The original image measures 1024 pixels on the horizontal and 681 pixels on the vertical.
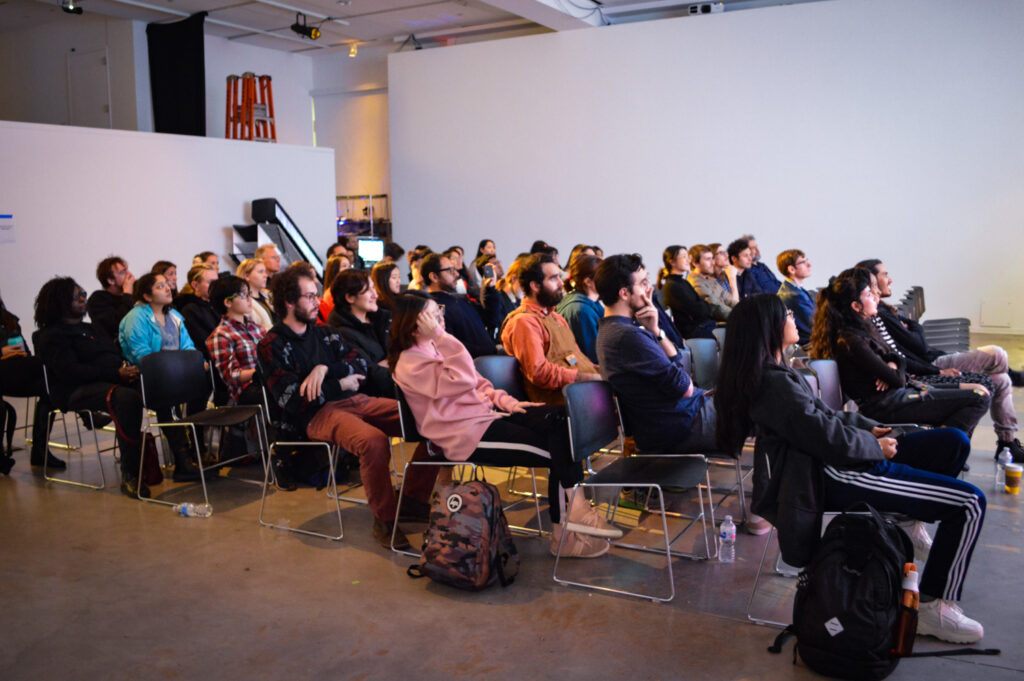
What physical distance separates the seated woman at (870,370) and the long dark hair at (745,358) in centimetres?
158

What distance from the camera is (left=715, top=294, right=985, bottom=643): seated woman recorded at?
8.98 feet

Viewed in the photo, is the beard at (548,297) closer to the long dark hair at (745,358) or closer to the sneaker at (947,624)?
the long dark hair at (745,358)

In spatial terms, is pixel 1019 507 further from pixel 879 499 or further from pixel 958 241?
pixel 958 241

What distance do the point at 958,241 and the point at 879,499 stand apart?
28.1 ft

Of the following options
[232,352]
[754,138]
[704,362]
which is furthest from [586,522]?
[754,138]

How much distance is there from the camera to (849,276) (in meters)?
4.41

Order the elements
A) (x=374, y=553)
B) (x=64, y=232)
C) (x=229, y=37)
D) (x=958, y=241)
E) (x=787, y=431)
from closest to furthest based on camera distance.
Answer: (x=787, y=431)
(x=374, y=553)
(x=64, y=232)
(x=958, y=241)
(x=229, y=37)

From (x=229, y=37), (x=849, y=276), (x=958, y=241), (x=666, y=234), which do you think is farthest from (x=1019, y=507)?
(x=229, y=37)

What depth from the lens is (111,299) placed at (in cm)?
569

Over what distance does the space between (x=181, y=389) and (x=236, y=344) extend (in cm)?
38

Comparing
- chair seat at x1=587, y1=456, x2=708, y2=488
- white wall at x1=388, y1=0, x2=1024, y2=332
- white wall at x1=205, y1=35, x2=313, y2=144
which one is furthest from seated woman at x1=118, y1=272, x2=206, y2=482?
white wall at x1=205, y1=35, x2=313, y2=144

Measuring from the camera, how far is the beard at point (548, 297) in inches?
179

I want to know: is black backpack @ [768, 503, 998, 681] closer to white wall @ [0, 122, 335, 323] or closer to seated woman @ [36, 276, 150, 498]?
seated woman @ [36, 276, 150, 498]

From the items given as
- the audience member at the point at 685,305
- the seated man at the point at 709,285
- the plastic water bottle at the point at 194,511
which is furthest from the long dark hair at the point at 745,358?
the seated man at the point at 709,285
